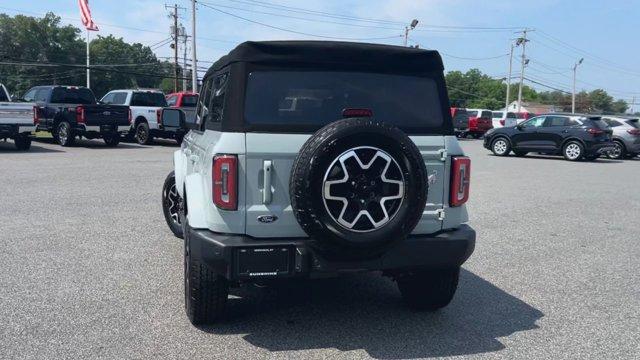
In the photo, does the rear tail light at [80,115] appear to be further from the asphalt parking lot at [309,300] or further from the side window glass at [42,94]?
the asphalt parking lot at [309,300]

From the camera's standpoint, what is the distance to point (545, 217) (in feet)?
31.6

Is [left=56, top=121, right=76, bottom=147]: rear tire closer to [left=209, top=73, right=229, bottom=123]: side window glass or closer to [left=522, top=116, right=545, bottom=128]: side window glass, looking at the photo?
[left=522, top=116, right=545, bottom=128]: side window glass

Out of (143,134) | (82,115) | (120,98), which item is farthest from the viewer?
(120,98)

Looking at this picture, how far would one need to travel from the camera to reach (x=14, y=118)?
57.8ft

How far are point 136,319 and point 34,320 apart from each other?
2.44 feet

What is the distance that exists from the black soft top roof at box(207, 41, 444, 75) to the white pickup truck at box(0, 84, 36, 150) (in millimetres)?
15375

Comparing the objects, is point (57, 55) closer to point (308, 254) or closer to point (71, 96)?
point (71, 96)

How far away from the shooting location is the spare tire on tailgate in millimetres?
3781

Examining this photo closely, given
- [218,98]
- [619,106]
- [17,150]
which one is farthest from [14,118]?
[619,106]

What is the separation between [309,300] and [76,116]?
56.3ft

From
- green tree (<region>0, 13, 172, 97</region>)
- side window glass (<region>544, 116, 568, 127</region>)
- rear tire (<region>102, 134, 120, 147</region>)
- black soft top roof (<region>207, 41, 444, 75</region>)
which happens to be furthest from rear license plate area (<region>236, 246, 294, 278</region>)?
green tree (<region>0, 13, 172, 97</region>)

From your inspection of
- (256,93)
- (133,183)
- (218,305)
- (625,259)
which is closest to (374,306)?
(218,305)

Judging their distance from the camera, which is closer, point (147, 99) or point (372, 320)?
point (372, 320)

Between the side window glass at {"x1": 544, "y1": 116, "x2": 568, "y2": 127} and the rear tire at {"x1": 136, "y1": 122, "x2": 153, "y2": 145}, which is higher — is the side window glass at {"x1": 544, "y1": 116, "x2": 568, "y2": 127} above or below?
above
